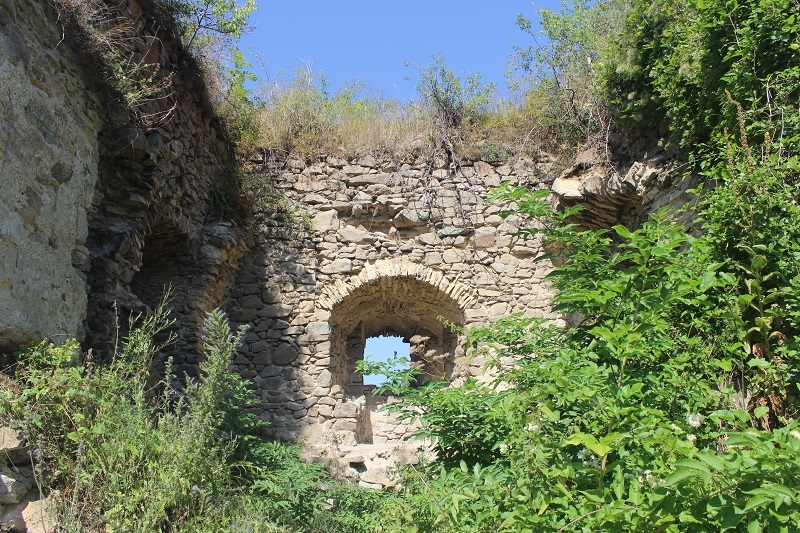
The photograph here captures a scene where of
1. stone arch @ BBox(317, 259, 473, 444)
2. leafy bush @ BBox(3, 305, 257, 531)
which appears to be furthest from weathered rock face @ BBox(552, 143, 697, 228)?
leafy bush @ BBox(3, 305, 257, 531)

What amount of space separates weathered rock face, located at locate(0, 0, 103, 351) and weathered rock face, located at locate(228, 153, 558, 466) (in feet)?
10.3

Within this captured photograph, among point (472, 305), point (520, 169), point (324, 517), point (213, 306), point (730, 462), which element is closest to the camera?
point (730, 462)

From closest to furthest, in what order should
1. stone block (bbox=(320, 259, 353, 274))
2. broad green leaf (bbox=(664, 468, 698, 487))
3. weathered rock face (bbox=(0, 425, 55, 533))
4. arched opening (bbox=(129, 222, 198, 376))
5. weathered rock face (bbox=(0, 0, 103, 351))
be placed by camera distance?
broad green leaf (bbox=(664, 468, 698, 487)) → weathered rock face (bbox=(0, 425, 55, 533)) → weathered rock face (bbox=(0, 0, 103, 351)) → arched opening (bbox=(129, 222, 198, 376)) → stone block (bbox=(320, 259, 353, 274))

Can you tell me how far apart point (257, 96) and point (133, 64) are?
3.67 m

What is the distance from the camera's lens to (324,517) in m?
4.85

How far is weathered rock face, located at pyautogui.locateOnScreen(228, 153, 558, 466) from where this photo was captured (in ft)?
24.4

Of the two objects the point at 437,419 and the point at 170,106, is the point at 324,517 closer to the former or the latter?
the point at 437,419

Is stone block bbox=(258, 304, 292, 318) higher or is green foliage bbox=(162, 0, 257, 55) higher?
green foliage bbox=(162, 0, 257, 55)

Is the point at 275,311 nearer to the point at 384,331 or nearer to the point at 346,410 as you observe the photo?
the point at 346,410

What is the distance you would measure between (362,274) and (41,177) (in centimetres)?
404

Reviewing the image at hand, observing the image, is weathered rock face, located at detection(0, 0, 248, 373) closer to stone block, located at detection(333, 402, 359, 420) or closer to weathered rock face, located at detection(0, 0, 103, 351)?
weathered rock face, located at detection(0, 0, 103, 351)

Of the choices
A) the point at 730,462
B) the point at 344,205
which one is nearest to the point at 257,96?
the point at 344,205

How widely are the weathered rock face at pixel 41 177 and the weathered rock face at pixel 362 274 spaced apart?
313 cm

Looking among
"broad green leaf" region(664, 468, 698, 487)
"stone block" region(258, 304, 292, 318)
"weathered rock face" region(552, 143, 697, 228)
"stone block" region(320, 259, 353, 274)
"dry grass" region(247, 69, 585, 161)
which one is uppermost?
"dry grass" region(247, 69, 585, 161)
